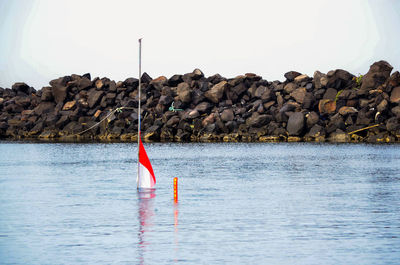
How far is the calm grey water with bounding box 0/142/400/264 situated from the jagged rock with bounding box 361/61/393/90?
63672mm

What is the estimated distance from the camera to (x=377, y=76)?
4783 inches

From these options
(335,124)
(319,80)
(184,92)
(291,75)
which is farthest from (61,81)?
(335,124)

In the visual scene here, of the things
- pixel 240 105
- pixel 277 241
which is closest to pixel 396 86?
pixel 240 105

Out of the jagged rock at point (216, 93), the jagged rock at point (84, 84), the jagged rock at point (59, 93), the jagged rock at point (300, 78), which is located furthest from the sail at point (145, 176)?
the jagged rock at point (59, 93)

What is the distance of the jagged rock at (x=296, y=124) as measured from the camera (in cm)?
11462

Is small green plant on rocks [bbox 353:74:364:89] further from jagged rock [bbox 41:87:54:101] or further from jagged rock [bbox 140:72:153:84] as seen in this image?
jagged rock [bbox 41:87:54:101]

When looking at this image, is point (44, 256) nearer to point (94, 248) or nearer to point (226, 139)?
point (94, 248)

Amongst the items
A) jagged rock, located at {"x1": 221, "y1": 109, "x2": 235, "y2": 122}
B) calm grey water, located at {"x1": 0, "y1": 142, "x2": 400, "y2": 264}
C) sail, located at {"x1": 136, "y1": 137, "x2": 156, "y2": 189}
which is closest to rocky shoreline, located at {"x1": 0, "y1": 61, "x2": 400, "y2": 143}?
jagged rock, located at {"x1": 221, "y1": 109, "x2": 235, "y2": 122}

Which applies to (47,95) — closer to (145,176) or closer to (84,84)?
(84,84)

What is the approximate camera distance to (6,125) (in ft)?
515

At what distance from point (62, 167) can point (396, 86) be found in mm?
66686

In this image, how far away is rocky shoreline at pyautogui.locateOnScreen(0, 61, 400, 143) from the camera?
116 m

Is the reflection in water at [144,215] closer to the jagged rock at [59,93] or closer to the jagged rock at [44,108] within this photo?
the jagged rock at [59,93]

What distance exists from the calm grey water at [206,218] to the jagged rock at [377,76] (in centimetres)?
6367
